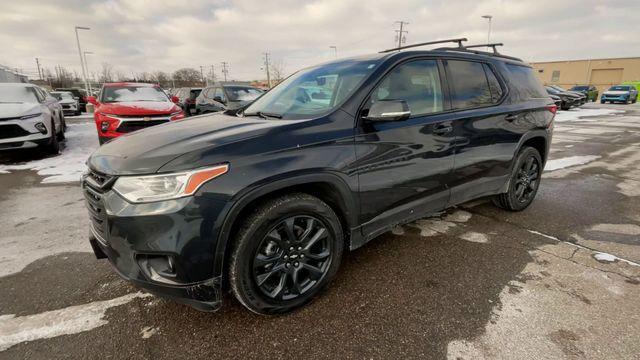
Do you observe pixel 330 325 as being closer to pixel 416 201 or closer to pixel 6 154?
pixel 416 201

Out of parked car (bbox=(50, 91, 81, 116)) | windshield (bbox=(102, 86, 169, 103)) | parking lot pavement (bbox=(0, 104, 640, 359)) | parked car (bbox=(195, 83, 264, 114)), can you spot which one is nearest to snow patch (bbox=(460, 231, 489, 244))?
parking lot pavement (bbox=(0, 104, 640, 359))

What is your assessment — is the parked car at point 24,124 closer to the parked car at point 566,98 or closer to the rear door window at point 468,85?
the rear door window at point 468,85

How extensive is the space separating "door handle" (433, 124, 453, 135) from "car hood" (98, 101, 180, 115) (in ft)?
20.6

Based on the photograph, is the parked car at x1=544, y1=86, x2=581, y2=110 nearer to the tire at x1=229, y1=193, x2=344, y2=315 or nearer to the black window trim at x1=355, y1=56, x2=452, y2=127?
the black window trim at x1=355, y1=56, x2=452, y2=127

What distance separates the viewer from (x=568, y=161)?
7129 mm

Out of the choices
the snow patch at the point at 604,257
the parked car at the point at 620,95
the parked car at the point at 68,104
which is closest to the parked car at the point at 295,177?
the snow patch at the point at 604,257

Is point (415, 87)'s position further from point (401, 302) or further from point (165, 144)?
point (165, 144)

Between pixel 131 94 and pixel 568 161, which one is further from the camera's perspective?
pixel 131 94

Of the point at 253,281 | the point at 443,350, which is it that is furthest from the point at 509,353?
the point at 253,281

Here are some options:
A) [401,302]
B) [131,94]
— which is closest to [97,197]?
[401,302]

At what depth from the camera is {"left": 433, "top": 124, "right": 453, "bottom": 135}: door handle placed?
2.87 m

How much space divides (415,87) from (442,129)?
1.41 ft

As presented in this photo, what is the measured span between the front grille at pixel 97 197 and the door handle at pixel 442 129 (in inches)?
94.8

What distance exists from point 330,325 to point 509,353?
107 centimetres
